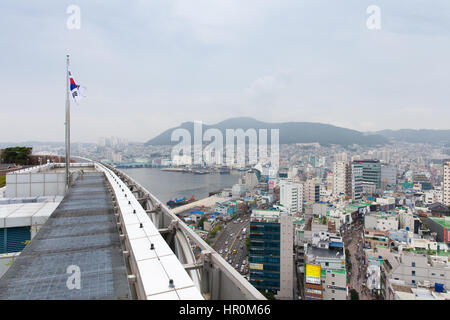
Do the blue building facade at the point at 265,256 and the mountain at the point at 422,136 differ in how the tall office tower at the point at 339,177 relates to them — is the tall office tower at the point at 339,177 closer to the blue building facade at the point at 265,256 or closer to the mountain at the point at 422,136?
the blue building facade at the point at 265,256

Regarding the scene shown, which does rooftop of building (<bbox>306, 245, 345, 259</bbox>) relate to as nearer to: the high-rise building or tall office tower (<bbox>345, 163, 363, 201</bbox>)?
the high-rise building

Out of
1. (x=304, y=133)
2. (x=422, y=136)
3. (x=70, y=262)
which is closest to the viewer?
(x=70, y=262)

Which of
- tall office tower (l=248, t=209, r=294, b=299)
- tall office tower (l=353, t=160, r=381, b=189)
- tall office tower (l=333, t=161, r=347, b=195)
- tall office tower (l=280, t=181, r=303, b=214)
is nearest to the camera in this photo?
tall office tower (l=248, t=209, r=294, b=299)

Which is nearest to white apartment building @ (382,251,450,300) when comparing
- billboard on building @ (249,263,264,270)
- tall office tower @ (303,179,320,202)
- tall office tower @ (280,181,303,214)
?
billboard on building @ (249,263,264,270)

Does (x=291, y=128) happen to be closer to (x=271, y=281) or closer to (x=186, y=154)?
(x=186, y=154)

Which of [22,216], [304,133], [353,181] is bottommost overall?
[353,181]

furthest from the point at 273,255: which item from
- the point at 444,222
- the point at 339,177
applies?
the point at 339,177

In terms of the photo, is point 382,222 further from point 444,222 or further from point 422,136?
point 422,136
